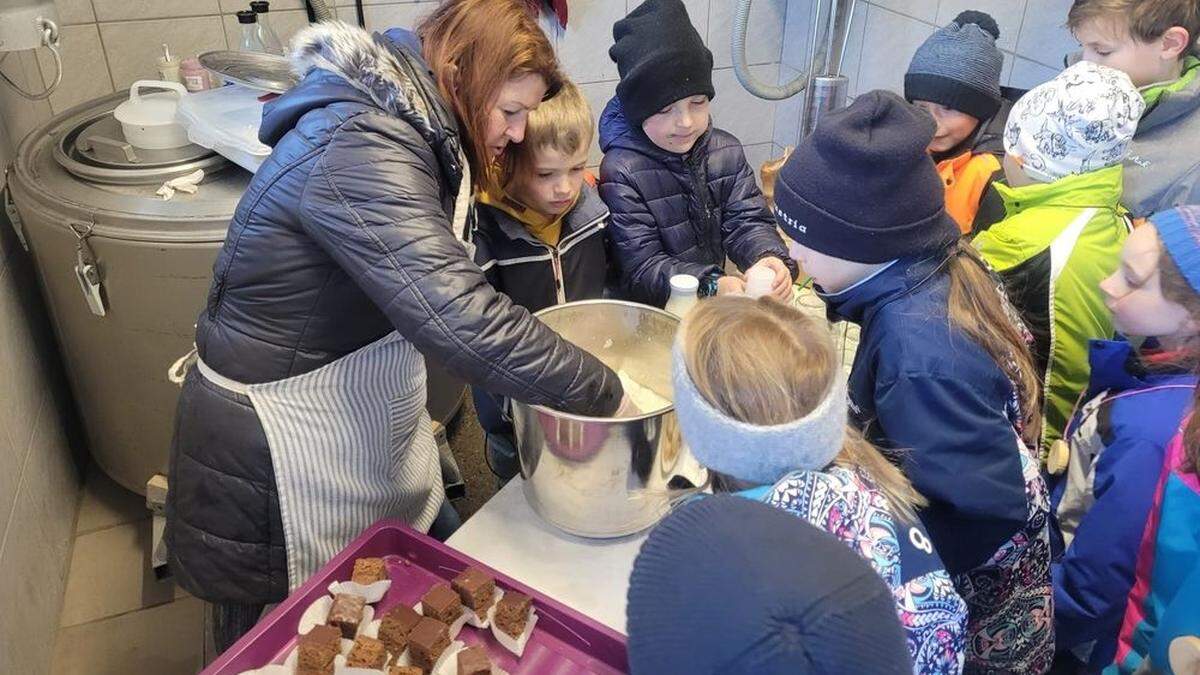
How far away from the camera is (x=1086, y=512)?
122 centimetres

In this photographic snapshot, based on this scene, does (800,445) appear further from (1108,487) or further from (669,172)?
(669,172)

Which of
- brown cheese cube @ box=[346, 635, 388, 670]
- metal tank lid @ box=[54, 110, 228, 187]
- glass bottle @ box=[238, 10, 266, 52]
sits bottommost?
brown cheese cube @ box=[346, 635, 388, 670]

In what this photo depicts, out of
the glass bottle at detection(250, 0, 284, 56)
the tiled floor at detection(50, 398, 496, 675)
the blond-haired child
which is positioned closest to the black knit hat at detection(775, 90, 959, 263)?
the blond-haired child

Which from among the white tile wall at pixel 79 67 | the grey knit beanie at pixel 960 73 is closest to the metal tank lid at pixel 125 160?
the white tile wall at pixel 79 67

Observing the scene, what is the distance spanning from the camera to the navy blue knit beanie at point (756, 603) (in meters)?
0.54

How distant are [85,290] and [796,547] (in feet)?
5.18

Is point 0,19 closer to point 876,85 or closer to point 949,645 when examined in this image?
point 949,645

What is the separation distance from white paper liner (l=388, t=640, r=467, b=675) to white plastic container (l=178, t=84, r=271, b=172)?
1006 mm

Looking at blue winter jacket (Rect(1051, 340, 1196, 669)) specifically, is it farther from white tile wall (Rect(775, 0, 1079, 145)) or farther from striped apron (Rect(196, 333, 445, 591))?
white tile wall (Rect(775, 0, 1079, 145))

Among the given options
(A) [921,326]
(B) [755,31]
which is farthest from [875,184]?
(B) [755,31]

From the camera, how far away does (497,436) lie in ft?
4.60

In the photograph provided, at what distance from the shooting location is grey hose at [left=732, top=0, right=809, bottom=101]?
2.29 metres

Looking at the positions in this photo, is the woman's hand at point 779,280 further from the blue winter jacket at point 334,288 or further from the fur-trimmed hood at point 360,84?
the fur-trimmed hood at point 360,84

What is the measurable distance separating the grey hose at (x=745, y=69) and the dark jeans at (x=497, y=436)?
1.42 meters
